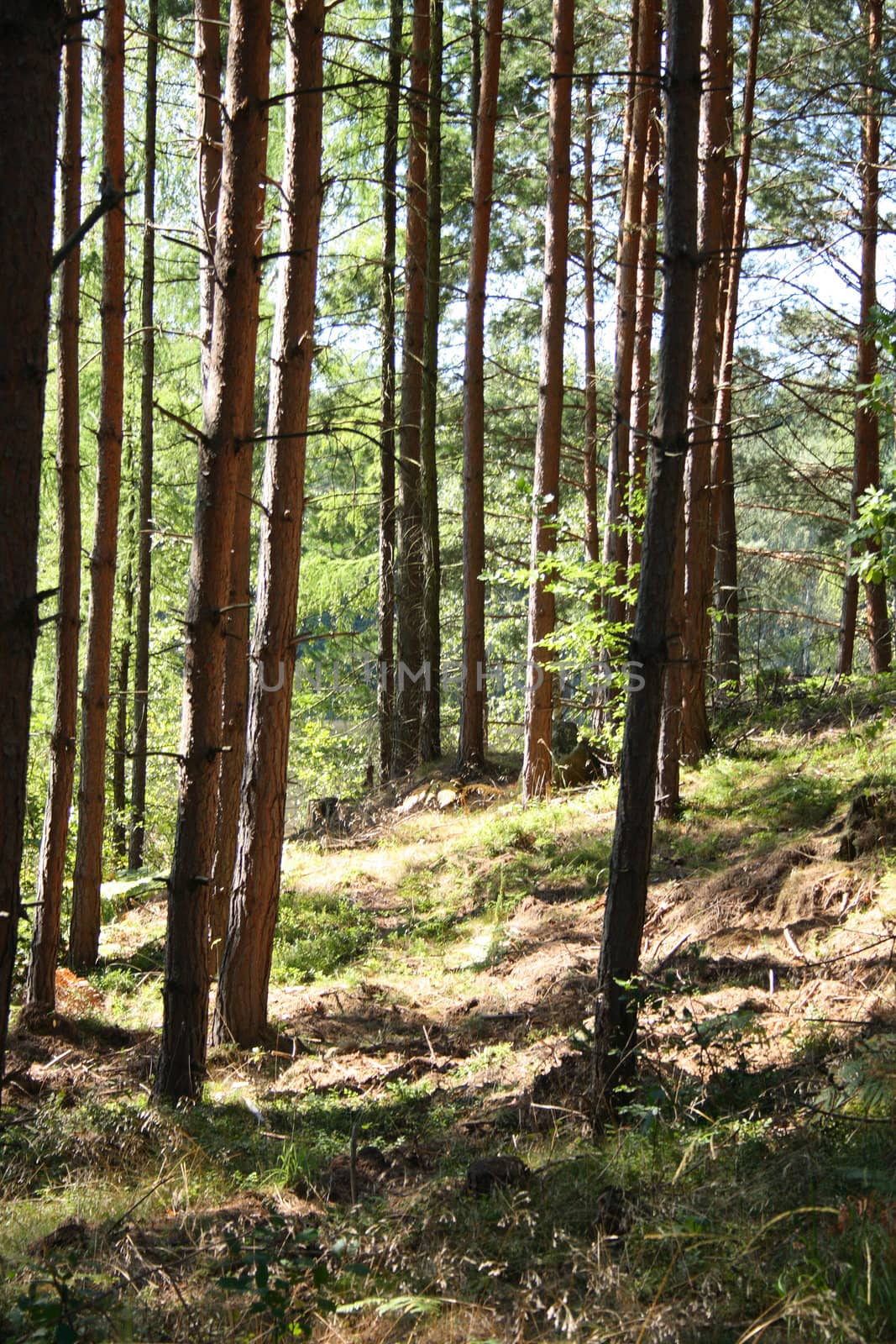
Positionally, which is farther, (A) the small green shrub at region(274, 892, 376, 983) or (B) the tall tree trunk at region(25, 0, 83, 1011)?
(A) the small green shrub at region(274, 892, 376, 983)

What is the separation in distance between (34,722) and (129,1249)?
748 inches

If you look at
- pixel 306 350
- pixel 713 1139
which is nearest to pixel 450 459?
pixel 306 350

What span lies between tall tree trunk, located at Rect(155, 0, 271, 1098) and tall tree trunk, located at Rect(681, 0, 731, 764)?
16.3 feet

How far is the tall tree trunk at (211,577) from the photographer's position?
6.15 metres

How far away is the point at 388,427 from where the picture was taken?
53.0 ft

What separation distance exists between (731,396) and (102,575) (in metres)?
10.6

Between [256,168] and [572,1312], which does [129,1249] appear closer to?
[572,1312]

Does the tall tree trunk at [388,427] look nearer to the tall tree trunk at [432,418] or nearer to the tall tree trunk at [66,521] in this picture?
the tall tree trunk at [432,418]

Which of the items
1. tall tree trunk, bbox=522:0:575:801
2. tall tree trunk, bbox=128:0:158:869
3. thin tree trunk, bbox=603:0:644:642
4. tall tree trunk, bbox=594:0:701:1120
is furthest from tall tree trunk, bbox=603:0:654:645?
tall tree trunk, bbox=594:0:701:1120

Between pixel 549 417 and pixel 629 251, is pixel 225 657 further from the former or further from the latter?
pixel 629 251

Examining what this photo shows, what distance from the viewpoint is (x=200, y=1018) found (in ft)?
20.5

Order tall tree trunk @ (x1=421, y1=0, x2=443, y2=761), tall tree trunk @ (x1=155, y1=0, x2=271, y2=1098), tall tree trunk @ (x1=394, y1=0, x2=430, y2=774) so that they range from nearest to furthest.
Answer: tall tree trunk @ (x1=155, y1=0, x2=271, y2=1098) → tall tree trunk @ (x1=421, y1=0, x2=443, y2=761) → tall tree trunk @ (x1=394, y1=0, x2=430, y2=774)

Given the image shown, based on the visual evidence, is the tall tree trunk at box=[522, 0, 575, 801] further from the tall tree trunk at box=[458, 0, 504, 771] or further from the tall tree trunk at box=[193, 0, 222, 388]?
the tall tree trunk at box=[193, 0, 222, 388]

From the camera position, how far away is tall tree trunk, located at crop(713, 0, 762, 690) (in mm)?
15188
